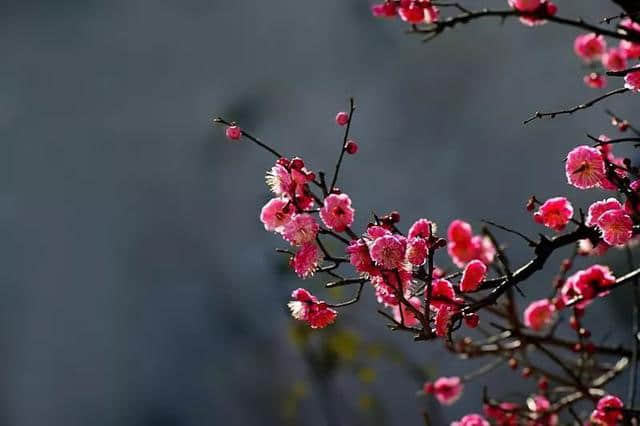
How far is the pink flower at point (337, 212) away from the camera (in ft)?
3.57

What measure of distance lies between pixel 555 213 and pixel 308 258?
49 centimetres

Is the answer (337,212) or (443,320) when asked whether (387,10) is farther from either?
(443,320)

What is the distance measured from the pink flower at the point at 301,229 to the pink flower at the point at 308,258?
0.05ft

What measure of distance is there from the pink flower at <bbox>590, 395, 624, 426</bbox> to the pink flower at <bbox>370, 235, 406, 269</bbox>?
632 millimetres

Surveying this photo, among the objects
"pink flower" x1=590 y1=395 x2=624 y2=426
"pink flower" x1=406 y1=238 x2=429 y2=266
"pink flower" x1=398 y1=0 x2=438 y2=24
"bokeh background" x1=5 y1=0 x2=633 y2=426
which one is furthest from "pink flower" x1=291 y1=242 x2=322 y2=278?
"bokeh background" x1=5 y1=0 x2=633 y2=426

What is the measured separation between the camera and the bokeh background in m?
3.31

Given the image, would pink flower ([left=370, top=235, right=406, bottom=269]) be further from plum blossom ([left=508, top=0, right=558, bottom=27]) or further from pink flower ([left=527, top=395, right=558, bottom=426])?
pink flower ([left=527, top=395, right=558, bottom=426])

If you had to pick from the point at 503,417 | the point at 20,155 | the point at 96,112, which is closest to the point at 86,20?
the point at 96,112

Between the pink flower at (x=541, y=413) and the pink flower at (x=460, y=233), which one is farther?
the pink flower at (x=460, y=233)

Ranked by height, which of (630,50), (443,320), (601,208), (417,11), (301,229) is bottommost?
(443,320)

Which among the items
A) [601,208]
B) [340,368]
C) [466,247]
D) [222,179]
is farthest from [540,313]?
[222,179]

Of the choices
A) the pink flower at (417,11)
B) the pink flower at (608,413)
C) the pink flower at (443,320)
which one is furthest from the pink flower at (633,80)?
the pink flower at (608,413)

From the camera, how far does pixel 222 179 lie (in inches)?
141

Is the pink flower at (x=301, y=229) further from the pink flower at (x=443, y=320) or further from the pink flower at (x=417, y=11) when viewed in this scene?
the pink flower at (x=417, y=11)
